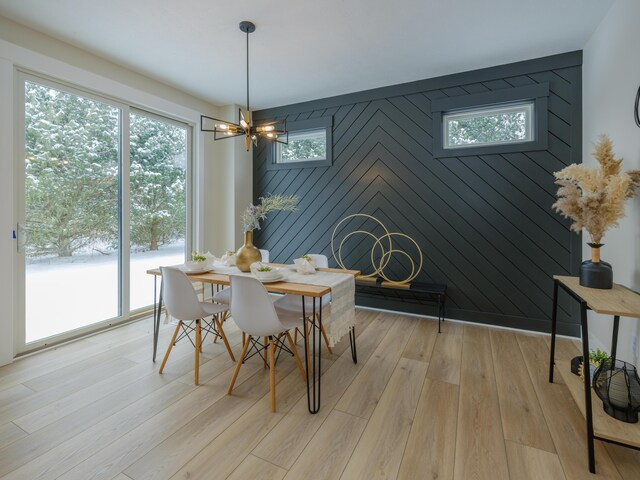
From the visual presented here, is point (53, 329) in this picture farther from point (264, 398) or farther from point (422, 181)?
point (422, 181)

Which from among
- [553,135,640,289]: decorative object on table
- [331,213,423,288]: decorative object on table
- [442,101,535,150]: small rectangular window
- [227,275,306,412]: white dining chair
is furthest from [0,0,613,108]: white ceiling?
[227,275,306,412]: white dining chair

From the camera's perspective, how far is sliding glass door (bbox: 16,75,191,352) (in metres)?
2.71

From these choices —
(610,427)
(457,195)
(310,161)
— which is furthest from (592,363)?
(310,161)

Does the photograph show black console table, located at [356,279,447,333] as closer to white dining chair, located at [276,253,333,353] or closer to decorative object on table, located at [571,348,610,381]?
white dining chair, located at [276,253,333,353]

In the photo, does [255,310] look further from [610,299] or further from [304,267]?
[610,299]

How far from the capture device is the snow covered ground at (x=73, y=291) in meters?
2.76

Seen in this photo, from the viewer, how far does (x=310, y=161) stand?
430cm

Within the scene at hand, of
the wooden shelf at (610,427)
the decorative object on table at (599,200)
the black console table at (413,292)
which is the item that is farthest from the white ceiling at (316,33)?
the wooden shelf at (610,427)

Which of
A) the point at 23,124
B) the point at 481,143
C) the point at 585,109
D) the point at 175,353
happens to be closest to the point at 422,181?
the point at 481,143

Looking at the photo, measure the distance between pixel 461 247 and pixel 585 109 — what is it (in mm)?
1729

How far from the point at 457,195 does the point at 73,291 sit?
4.20 m

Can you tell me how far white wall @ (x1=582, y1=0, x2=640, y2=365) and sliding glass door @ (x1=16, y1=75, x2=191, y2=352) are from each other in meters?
4.49

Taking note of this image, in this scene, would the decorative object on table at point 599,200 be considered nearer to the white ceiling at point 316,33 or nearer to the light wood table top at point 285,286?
the white ceiling at point 316,33

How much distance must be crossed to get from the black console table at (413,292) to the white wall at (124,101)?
6.84 ft
